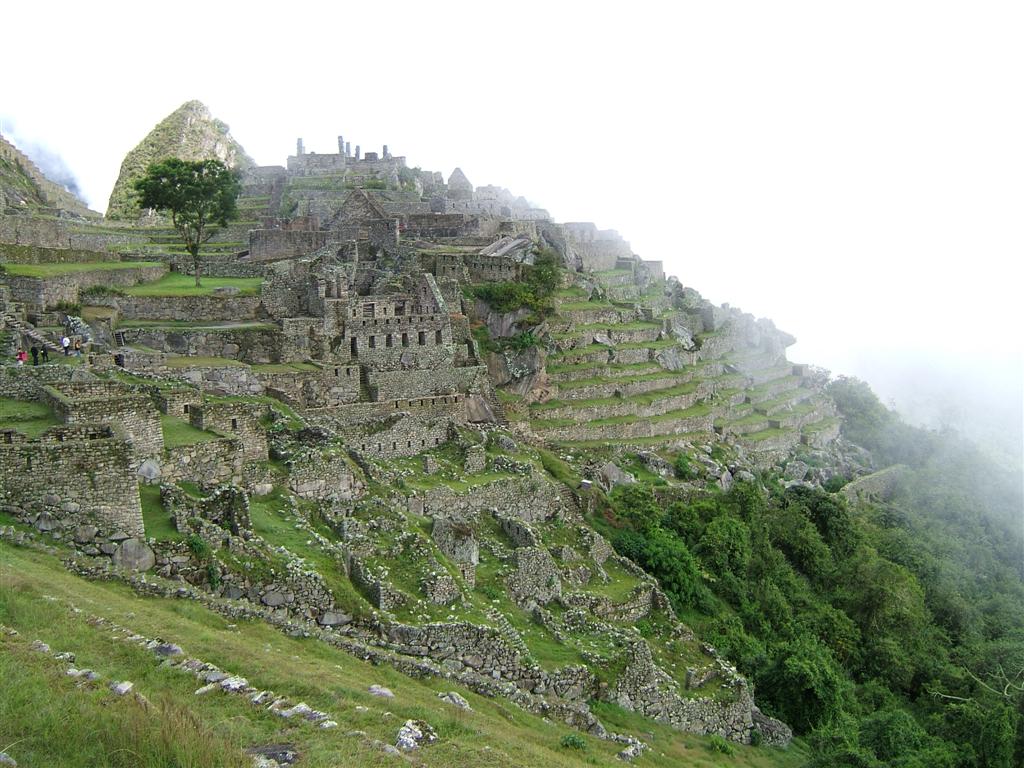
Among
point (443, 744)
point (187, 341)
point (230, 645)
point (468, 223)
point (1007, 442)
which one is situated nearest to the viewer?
point (443, 744)

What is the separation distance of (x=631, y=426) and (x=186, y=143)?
57.7 metres

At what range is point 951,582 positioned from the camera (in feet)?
113

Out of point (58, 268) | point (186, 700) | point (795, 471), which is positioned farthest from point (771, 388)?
point (186, 700)

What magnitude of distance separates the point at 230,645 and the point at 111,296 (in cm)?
1891

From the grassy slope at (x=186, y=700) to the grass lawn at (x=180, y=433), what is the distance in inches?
176

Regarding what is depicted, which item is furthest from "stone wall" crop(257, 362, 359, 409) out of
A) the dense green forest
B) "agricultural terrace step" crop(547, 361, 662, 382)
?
"agricultural terrace step" crop(547, 361, 662, 382)

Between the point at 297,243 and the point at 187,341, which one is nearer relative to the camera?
the point at 187,341

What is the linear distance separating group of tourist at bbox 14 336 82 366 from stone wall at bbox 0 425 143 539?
8.23 m

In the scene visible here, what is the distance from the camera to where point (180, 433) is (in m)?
16.5

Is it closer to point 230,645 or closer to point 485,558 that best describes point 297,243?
point 485,558

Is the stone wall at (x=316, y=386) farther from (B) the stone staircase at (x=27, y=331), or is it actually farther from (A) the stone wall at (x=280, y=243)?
(A) the stone wall at (x=280, y=243)

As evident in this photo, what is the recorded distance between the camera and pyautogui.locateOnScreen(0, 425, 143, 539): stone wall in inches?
474

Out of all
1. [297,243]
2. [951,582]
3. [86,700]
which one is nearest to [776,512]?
[951,582]

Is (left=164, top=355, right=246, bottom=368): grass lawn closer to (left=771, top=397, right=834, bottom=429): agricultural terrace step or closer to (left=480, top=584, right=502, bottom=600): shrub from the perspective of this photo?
(left=480, top=584, right=502, bottom=600): shrub
